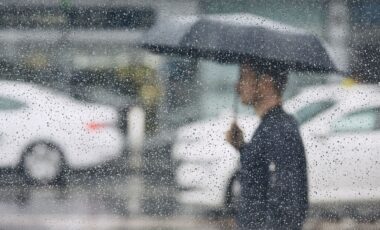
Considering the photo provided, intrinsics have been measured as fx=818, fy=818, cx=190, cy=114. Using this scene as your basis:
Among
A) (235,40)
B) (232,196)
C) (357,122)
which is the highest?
(235,40)

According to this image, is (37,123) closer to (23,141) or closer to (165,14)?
(23,141)

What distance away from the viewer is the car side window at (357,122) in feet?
9.16

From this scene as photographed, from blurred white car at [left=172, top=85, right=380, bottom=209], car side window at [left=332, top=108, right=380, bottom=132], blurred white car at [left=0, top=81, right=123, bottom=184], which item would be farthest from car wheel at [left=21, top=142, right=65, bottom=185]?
car side window at [left=332, top=108, right=380, bottom=132]

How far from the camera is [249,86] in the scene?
2801 mm

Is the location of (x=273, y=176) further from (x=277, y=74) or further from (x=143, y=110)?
(x=143, y=110)

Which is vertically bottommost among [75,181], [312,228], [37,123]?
[312,228]

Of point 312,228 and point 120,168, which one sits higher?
point 120,168

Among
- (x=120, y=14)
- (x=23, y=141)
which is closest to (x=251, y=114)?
(x=120, y=14)

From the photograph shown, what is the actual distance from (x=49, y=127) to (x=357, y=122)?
A: 1048 mm

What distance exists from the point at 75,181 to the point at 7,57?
48 cm

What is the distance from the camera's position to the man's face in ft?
9.18

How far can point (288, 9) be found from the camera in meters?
2.79

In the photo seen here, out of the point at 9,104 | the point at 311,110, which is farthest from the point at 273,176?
the point at 9,104

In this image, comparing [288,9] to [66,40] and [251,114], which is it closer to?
[251,114]
